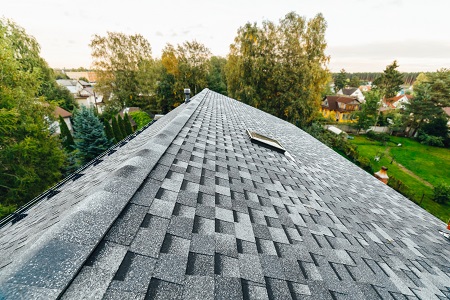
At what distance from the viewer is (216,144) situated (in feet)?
13.9

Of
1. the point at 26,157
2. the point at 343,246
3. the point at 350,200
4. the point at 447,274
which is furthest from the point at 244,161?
the point at 26,157

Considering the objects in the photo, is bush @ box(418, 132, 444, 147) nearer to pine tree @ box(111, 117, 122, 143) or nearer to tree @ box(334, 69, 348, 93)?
pine tree @ box(111, 117, 122, 143)

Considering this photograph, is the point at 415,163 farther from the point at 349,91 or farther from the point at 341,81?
the point at 341,81

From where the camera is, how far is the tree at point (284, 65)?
19.8 m

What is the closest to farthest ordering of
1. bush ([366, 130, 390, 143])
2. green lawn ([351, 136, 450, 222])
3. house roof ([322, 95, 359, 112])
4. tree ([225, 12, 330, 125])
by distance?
green lawn ([351, 136, 450, 222])
tree ([225, 12, 330, 125])
bush ([366, 130, 390, 143])
house roof ([322, 95, 359, 112])

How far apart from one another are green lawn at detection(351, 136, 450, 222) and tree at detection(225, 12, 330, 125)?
11746 mm

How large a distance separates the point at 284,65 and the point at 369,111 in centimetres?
2357

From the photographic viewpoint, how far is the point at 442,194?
16109mm

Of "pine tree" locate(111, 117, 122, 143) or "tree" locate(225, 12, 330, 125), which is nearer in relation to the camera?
"tree" locate(225, 12, 330, 125)

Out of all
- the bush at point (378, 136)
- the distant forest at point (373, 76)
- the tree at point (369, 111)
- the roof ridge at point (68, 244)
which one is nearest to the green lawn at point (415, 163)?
the bush at point (378, 136)

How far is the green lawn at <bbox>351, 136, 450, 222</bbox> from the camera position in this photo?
15922mm

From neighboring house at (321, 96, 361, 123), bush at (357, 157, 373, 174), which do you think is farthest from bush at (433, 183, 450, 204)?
neighboring house at (321, 96, 361, 123)

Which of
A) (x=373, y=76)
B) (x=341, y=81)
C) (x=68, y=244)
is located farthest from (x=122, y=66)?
(x=373, y=76)

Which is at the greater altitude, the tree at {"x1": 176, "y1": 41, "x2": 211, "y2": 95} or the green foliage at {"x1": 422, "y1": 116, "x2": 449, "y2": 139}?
the tree at {"x1": 176, "y1": 41, "x2": 211, "y2": 95}
